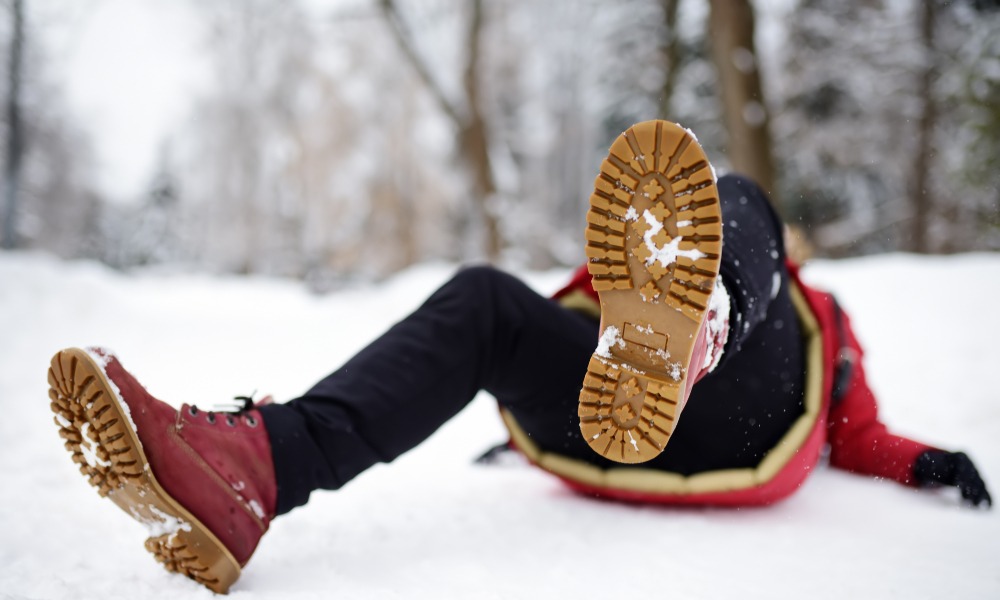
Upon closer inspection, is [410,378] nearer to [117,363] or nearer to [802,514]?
[117,363]

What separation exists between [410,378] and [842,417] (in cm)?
97

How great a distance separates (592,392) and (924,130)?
998 centimetres

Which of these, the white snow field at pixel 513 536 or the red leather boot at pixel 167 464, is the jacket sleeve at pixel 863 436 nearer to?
the white snow field at pixel 513 536

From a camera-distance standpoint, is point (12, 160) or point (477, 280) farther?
point (12, 160)

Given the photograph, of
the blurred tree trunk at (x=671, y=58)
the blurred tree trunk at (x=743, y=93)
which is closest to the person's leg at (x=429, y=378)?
the blurred tree trunk at (x=743, y=93)

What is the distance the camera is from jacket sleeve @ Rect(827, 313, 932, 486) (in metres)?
1.32

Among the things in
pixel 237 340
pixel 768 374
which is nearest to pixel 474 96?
pixel 237 340

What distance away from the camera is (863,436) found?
1.40 metres

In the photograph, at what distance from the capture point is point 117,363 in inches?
32.3

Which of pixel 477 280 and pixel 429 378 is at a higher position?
pixel 477 280

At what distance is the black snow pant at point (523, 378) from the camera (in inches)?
36.6

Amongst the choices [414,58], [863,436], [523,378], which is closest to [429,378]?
[523,378]

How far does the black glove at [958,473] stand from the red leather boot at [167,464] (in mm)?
1217

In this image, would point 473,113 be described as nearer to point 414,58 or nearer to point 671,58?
point 414,58
